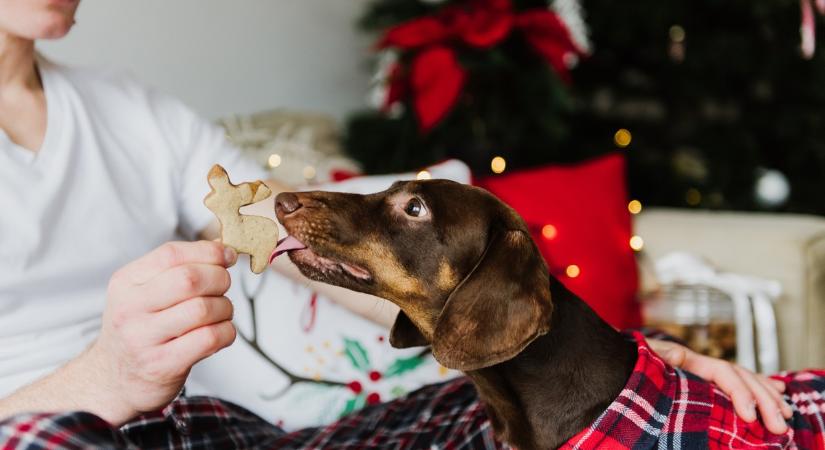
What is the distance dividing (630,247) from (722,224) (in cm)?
26

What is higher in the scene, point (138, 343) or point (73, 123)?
point (73, 123)

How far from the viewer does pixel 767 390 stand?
1.12 metres

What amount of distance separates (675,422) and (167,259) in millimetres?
662

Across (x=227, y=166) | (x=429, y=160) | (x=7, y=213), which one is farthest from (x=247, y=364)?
(x=429, y=160)

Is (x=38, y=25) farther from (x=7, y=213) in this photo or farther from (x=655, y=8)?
(x=655, y=8)

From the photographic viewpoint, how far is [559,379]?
1.05m

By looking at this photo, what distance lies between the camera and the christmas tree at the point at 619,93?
2.38 meters

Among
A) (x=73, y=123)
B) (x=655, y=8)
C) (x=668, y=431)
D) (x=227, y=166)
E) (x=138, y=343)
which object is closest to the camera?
(x=138, y=343)

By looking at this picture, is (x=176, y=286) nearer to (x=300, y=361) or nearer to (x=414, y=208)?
(x=414, y=208)

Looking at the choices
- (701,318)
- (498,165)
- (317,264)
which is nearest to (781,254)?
(701,318)

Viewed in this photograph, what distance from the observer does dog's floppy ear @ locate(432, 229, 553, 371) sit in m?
0.96

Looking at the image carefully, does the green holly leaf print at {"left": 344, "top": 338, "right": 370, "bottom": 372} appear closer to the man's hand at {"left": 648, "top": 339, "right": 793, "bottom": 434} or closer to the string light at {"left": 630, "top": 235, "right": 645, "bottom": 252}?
the man's hand at {"left": 648, "top": 339, "right": 793, "bottom": 434}

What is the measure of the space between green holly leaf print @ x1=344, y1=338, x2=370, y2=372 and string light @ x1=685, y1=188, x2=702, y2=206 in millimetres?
1980

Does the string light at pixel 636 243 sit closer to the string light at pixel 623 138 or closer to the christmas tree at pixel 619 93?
the christmas tree at pixel 619 93
